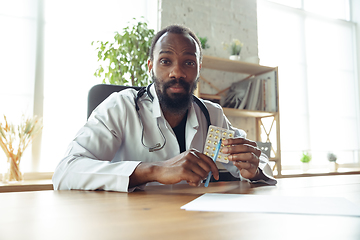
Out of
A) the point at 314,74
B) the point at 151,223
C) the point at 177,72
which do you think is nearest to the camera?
the point at 151,223

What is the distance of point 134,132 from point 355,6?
171 inches

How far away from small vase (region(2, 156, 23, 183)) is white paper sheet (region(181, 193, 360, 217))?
66.4 inches

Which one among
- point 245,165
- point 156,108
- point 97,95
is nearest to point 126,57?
point 97,95

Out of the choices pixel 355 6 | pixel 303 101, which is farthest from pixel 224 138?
pixel 355 6

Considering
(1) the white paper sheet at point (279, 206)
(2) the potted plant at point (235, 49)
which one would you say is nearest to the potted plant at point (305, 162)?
(2) the potted plant at point (235, 49)

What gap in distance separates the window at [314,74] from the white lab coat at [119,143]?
2.36 metres

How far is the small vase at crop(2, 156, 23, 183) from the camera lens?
1.86 metres

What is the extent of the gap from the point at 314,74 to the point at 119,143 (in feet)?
11.0

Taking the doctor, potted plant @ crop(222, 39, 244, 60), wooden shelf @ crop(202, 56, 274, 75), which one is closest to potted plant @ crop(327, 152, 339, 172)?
wooden shelf @ crop(202, 56, 274, 75)

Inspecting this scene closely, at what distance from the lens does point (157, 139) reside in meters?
1.19

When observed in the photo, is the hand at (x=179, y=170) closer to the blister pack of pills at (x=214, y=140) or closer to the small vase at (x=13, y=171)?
the blister pack of pills at (x=214, y=140)

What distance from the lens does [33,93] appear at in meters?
2.35

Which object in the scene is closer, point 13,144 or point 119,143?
point 119,143

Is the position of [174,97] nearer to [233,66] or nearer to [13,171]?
[13,171]
